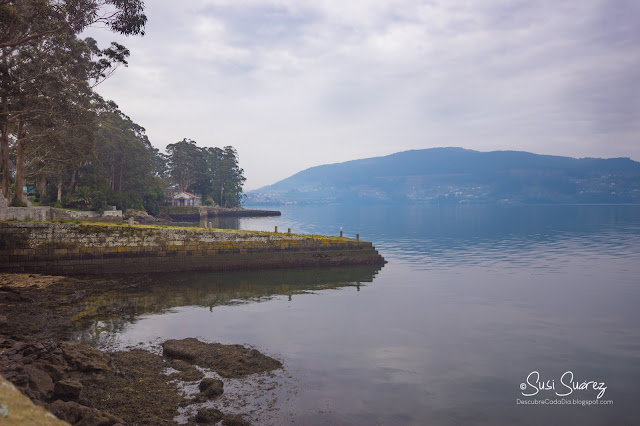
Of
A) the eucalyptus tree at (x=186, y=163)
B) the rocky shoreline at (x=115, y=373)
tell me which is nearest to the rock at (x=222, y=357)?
the rocky shoreline at (x=115, y=373)

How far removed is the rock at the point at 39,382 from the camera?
8.69 m

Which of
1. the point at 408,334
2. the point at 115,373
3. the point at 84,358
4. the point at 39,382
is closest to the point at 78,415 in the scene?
the point at 39,382

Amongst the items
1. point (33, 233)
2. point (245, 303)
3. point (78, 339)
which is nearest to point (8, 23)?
point (33, 233)

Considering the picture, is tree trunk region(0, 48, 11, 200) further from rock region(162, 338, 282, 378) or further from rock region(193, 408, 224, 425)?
rock region(193, 408, 224, 425)

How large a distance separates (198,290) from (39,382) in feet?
54.5

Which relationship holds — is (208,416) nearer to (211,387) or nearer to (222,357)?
(211,387)

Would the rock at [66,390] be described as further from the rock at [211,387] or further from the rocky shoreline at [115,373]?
the rock at [211,387]

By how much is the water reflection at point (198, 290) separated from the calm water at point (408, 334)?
123 mm

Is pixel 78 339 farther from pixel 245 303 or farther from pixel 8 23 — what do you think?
pixel 8 23

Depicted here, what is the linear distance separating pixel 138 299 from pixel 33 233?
37.5ft

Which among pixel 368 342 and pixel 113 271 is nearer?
pixel 368 342

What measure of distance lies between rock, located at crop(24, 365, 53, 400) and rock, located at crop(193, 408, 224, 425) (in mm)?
3132

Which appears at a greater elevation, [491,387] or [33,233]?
[33,233]

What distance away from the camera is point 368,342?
1675 centimetres
